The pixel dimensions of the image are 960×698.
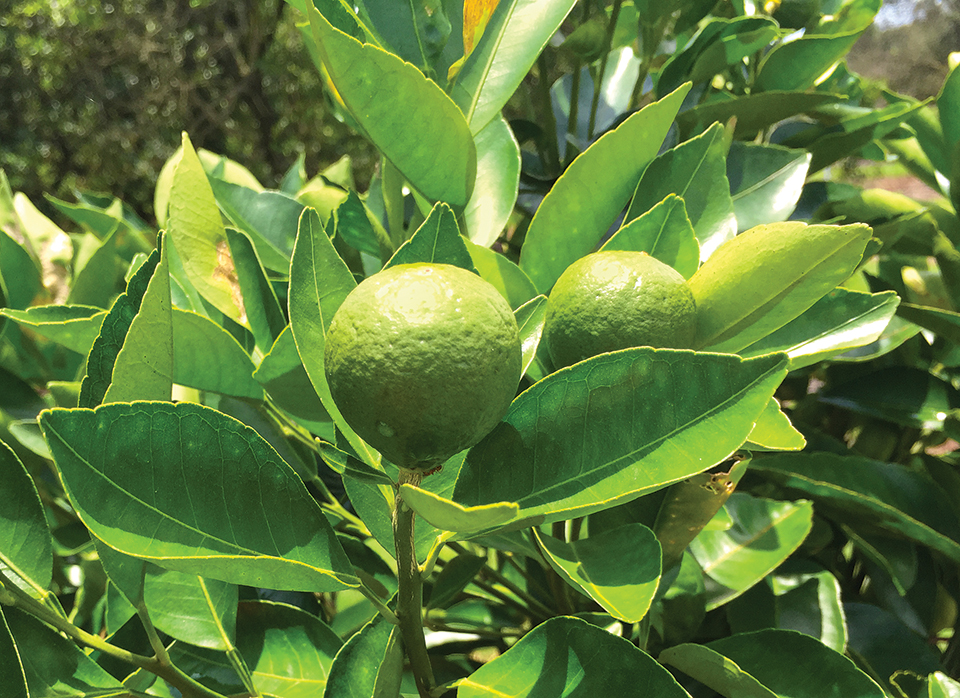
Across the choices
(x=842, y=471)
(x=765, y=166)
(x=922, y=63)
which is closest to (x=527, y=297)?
(x=765, y=166)

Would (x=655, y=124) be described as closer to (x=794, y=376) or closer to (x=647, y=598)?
(x=647, y=598)

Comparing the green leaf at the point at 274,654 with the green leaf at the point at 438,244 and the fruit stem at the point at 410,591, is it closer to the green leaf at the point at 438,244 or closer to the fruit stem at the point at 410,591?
the fruit stem at the point at 410,591

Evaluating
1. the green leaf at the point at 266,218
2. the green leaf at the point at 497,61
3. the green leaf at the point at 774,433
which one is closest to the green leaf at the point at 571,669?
the green leaf at the point at 774,433

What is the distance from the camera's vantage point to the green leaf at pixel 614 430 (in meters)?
0.38

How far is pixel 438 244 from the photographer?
480 millimetres

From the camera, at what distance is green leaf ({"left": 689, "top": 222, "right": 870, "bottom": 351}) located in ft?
1.50

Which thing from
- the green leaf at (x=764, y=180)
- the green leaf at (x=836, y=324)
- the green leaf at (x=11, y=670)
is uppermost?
the green leaf at (x=764, y=180)

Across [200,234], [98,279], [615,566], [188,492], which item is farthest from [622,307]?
[98,279]

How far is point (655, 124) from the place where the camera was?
22.1 inches

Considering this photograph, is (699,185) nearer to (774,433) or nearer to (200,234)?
(774,433)

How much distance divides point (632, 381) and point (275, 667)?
0.41m

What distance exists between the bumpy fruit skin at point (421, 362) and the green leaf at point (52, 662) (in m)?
0.31

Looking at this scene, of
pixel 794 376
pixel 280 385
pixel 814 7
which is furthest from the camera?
pixel 794 376

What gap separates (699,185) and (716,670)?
0.38 meters
